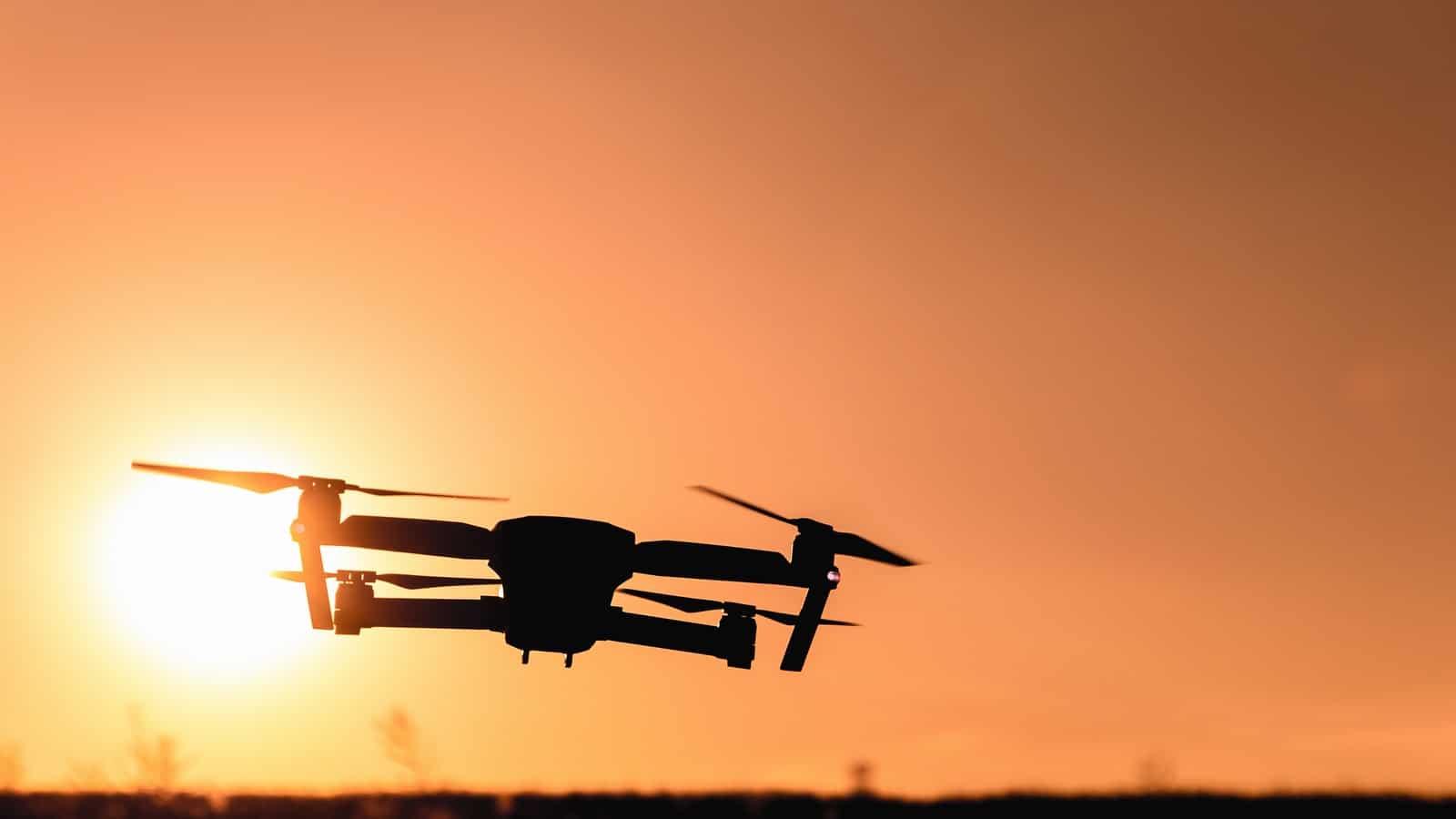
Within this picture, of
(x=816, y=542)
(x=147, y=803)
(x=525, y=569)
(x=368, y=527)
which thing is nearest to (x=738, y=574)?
(x=816, y=542)

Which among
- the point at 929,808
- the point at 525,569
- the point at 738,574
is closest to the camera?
the point at 929,808

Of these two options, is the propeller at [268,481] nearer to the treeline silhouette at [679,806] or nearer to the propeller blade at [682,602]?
the propeller blade at [682,602]

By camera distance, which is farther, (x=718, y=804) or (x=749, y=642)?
(x=749, y=642)

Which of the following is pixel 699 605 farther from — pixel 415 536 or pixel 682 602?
pixel 415 536

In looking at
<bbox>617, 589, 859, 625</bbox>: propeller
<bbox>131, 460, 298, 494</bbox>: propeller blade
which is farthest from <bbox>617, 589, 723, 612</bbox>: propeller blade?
<bbox>131, 460, 298, 494</bbox>: propeller blade

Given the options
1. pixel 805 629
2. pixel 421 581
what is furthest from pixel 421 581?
pixel 805 629

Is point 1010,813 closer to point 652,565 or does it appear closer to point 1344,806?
point 1344,806
